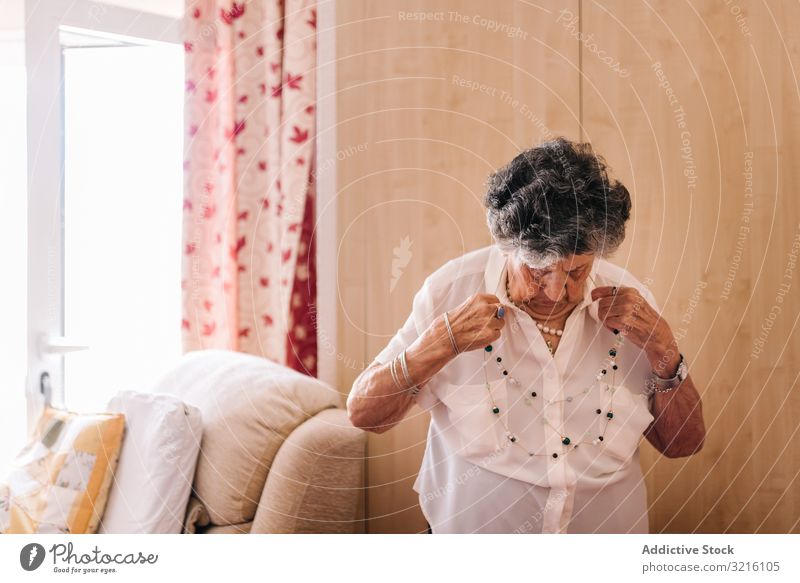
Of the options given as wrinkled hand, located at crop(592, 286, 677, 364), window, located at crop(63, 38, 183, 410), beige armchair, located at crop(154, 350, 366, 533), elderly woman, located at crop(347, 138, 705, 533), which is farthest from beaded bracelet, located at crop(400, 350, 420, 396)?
window, located at crop(63, 38, 183, 410)

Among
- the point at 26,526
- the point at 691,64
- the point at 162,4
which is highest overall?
the point at 162,4

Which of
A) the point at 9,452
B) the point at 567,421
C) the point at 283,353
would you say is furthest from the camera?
the point at 9,452

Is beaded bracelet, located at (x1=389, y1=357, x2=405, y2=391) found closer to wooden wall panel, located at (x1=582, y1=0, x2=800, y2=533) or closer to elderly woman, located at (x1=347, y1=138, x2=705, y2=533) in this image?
elderly woman, located at (x1=347, y1=138, x2=705, y2=533)

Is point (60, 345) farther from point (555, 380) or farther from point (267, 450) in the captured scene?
point (555, 380)

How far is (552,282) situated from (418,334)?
6.7 inches

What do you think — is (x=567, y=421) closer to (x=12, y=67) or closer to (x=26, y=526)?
(x=26, y=526)

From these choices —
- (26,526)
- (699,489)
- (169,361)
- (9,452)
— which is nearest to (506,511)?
(699,489)

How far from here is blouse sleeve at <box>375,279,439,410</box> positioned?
82 centimetres

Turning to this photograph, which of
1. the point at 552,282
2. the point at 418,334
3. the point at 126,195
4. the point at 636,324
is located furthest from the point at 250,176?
the point at 636,324

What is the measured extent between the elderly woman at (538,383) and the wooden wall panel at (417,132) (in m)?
0.04

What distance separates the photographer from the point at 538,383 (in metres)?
0.81

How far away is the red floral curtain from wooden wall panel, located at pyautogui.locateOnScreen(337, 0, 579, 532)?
5cm

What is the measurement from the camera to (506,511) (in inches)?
32.5

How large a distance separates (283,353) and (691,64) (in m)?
0.62
